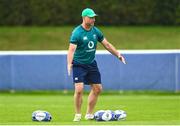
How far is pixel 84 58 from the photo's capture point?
55.9 ft

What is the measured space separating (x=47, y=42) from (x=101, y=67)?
10884 millimetres

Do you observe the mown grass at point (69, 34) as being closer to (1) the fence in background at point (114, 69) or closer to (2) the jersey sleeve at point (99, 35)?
(1) the fence in background at point (114, 69)

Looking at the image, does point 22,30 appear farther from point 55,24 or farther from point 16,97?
point 16,97

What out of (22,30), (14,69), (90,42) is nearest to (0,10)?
(22,30)

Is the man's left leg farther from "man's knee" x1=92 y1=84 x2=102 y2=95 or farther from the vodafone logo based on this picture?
the vodafone logo

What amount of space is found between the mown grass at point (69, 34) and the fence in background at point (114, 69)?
903 cm

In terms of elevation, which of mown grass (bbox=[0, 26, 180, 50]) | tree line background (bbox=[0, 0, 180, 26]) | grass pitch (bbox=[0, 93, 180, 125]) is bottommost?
grass pitch (bbox=[0, 93, 180, 125])

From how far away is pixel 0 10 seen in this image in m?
40.7

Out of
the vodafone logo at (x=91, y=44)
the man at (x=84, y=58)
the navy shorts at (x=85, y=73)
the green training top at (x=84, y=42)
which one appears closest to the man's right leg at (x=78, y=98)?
the man at (x=84, y=58)

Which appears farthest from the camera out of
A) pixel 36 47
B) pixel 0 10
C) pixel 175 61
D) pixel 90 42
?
pixel 0 10

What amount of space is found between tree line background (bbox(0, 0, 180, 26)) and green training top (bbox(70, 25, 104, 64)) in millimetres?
23449

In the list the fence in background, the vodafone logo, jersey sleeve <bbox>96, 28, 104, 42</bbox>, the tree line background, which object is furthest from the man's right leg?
the tree line background

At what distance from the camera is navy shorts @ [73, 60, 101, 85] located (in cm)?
1702

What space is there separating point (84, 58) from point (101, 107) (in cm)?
464
